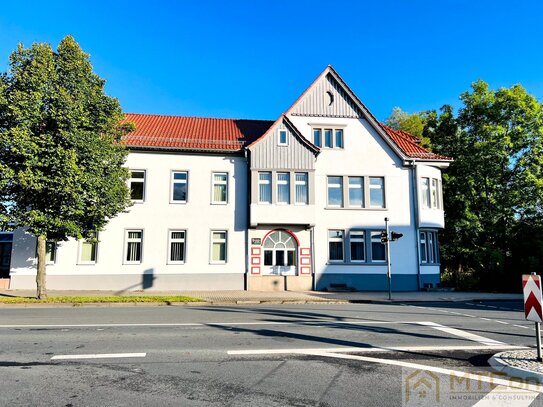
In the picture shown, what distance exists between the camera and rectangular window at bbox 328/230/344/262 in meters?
21.9

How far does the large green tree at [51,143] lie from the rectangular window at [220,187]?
20.3 ft

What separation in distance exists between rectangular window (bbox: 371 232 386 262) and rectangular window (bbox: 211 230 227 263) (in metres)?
8.54

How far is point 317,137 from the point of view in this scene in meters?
22.9

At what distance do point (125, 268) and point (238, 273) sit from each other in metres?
5.97

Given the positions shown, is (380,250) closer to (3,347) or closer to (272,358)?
(272,358)

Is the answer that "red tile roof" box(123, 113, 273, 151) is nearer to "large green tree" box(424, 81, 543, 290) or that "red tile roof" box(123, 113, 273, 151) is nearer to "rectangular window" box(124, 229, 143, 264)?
"rectangular window" box(124, 229, 143, 264)

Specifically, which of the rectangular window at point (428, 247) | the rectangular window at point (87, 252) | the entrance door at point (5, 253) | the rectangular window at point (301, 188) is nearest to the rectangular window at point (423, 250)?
the rectangular window at point (428, 247)

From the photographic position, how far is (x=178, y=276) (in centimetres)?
2041

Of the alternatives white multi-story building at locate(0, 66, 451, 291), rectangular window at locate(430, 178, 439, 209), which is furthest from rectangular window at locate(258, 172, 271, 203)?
rectangular window at locate(430, 178, 439, 209)

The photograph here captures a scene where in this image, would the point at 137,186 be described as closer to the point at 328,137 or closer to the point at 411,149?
the point at 328,137

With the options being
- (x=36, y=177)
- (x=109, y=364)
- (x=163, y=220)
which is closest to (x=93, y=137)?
(x=36, y=177)

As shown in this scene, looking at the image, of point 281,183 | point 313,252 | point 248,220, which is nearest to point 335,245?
point 313,252

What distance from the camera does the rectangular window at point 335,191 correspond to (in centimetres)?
2231

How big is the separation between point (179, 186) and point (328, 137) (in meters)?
9.22
